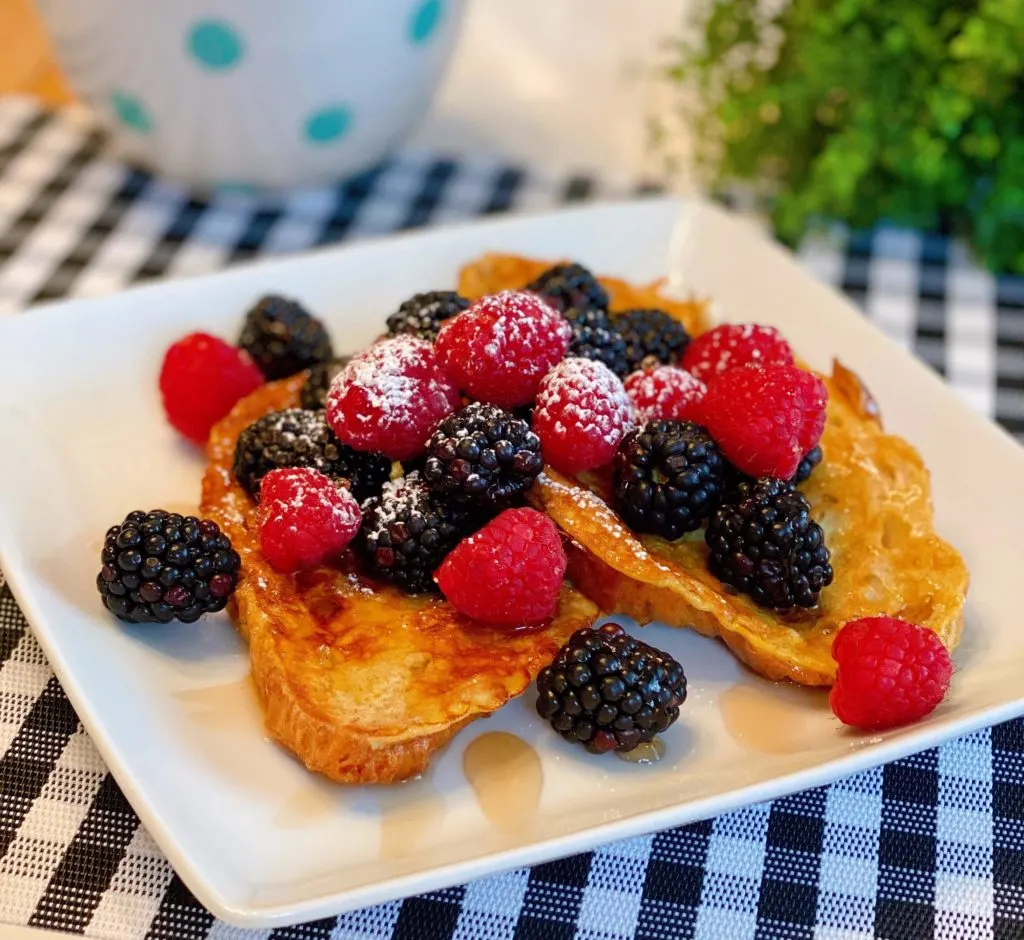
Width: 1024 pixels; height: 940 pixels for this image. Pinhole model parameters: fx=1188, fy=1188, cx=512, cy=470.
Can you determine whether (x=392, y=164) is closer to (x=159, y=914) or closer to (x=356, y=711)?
(x=356, y=711)

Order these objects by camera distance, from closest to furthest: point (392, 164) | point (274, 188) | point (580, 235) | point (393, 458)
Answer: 1. point (393, 458)
2. point (580, 235)
3. point (274, 188)
4. point (392, 164)

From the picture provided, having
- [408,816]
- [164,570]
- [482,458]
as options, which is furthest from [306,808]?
[482,458]

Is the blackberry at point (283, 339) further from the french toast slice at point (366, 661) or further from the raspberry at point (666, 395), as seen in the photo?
the raspberry at point (666, 395)

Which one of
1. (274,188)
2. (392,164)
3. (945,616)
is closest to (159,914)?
(945,616)

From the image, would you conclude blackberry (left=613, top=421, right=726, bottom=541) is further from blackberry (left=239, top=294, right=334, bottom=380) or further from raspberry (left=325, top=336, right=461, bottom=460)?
blackberry (left=239, top=294, right=334, bottom=380)

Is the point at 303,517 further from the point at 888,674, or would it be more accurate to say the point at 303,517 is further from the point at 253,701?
the point at 888,674

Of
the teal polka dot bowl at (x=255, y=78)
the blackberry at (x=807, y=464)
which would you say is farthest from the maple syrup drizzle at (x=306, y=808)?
the teal polka dot bowl at (x=255, y=78)
